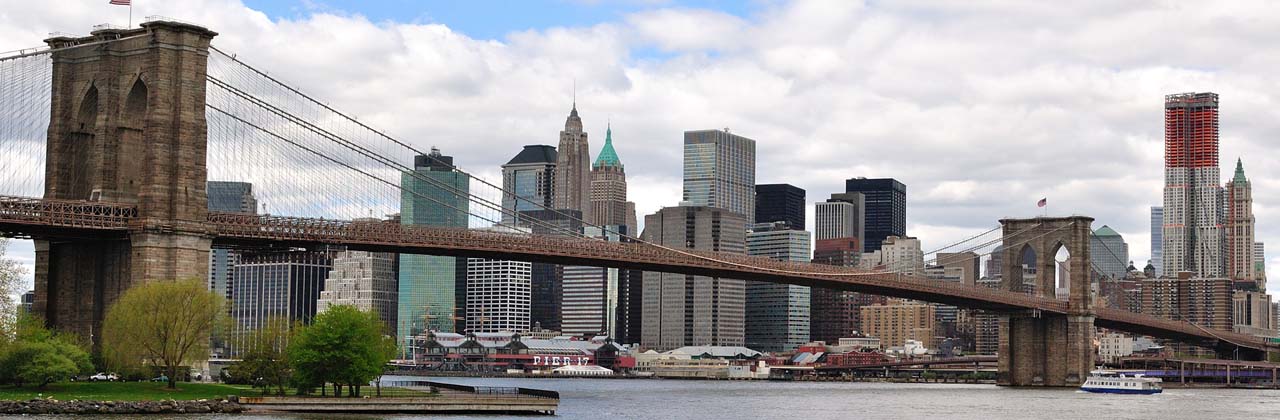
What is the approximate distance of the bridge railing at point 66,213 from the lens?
64625 millimetres

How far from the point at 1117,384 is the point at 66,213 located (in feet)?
239

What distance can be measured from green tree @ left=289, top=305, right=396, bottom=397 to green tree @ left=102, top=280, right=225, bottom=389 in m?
4.38

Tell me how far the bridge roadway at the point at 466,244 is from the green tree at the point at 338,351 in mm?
10327

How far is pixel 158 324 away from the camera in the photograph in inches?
2510

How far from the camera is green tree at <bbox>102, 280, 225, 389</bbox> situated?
63.7m

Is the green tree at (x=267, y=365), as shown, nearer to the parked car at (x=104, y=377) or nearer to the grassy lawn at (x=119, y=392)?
the grassy lawn at (x=119, y=392)

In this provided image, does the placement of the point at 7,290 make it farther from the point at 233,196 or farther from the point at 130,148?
the point at 233,196

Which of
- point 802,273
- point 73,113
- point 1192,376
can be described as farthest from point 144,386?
point 1192,376

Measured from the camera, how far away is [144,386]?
6316 centimetres

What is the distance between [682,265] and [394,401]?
107ft

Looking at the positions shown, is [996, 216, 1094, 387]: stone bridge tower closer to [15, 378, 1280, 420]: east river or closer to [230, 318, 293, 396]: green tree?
[15, 378, 1280, 420]: east river

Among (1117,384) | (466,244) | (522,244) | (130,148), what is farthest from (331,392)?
(1117,384)

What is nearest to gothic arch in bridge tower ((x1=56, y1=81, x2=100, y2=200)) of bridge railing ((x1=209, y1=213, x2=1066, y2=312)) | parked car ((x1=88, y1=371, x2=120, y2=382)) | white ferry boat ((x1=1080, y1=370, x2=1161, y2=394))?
bridge railing ((x1=209, y1=213, x2=1066, y2=312))

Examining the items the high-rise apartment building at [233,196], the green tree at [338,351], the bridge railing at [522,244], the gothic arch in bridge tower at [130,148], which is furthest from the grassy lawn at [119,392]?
the high-rise apartment building at [233,196]
